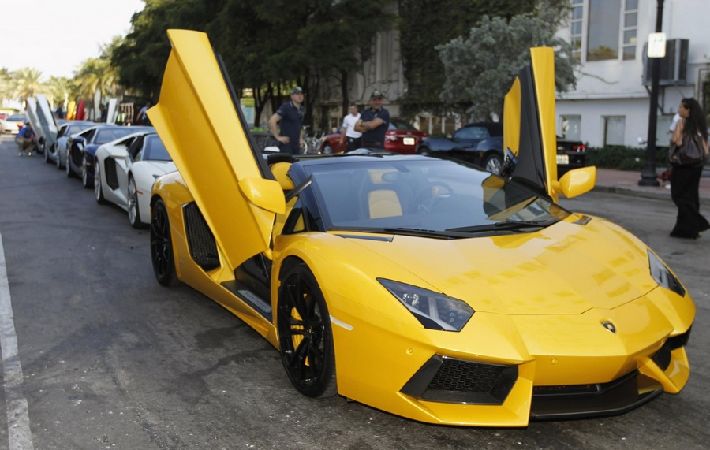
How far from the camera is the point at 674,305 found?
3.70m

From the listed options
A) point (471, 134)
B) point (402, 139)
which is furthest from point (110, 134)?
point (471, 134)

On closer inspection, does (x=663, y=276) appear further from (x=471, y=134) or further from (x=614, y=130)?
(x=614, y=130)

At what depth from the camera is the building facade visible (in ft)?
67.9

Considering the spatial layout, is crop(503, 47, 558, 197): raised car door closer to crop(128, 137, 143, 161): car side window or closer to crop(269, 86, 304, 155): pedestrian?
crop(269, 86, 304, 155): pedestrian

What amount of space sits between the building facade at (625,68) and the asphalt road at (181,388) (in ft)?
48.8

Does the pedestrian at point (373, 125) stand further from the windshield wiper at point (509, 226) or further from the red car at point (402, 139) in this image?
the windshield wiper at point (509, 226)

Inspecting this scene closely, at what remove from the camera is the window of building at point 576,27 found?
78.8 ft

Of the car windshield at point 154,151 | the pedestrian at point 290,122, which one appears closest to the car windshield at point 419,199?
the car windshield at point 154,151

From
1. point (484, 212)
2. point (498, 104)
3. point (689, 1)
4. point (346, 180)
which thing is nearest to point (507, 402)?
point (484, 212)

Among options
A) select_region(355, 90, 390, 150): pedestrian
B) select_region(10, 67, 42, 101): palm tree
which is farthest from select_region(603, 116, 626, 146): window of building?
select_region(10, 67, 42, 101): palm tree

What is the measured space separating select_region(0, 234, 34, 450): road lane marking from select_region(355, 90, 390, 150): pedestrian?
23.0 feet

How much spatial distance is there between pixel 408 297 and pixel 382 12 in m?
30.2

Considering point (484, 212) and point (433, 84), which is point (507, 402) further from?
point (433, 84)

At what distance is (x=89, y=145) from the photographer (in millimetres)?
14516
